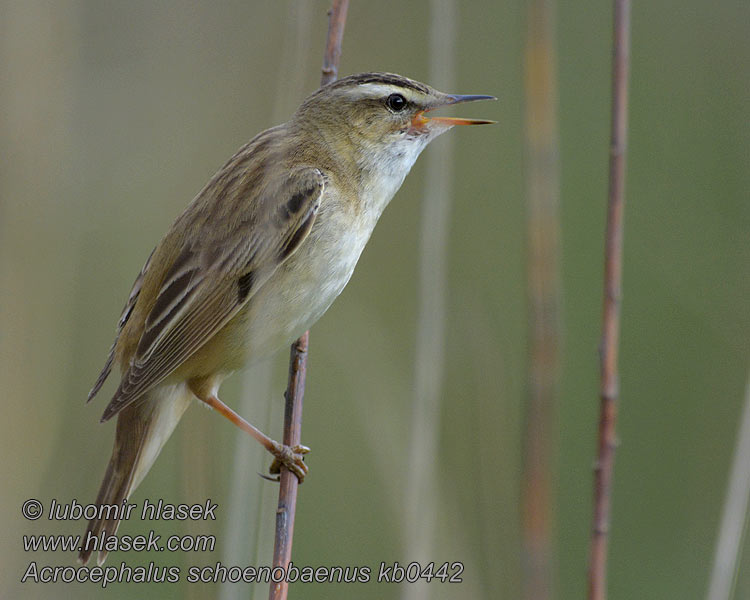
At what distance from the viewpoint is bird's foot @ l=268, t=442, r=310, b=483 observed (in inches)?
117

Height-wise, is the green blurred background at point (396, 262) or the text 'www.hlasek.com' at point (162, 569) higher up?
the green blurred background at point (396, 262)

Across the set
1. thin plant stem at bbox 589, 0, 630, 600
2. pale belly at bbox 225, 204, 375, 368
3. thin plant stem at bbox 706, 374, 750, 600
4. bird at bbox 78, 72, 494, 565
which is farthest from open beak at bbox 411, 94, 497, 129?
thin plant stem at bbox 706, 374, 750, 600

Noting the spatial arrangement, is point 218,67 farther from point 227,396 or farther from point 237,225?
point 237,225

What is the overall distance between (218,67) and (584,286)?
108 inches

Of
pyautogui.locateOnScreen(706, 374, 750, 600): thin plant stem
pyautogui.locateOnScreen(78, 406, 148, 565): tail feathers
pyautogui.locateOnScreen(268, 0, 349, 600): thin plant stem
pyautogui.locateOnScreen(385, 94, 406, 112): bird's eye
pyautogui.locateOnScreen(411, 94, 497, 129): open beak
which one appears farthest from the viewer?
pyautogui.locateOnScreen(385, 94, 406, 112): bird's eye

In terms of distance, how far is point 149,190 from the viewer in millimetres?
5445

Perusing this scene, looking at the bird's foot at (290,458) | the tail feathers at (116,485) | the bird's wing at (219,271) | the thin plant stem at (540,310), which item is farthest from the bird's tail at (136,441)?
the thin plant stem at (540,310)

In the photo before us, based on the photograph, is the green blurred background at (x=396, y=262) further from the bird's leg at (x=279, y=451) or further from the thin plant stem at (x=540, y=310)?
the thin plant stem at (x=540, y=310)

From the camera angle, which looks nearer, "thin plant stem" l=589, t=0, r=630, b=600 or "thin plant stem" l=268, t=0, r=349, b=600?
"thin plant stem" l=589, t=0, r=630, b=600

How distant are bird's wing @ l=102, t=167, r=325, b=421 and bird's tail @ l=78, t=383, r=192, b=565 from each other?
0.25m

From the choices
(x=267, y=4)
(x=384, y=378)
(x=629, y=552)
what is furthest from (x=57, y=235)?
(x=629, y=552)

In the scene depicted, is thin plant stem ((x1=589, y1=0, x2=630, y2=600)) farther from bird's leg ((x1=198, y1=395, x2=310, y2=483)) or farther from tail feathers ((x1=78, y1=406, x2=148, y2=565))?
tail feathers ((x1=78, y1=406, x2=148, y2=565))

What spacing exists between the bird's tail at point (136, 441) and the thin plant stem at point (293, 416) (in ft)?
1.57

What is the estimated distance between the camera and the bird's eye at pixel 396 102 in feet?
11.0
